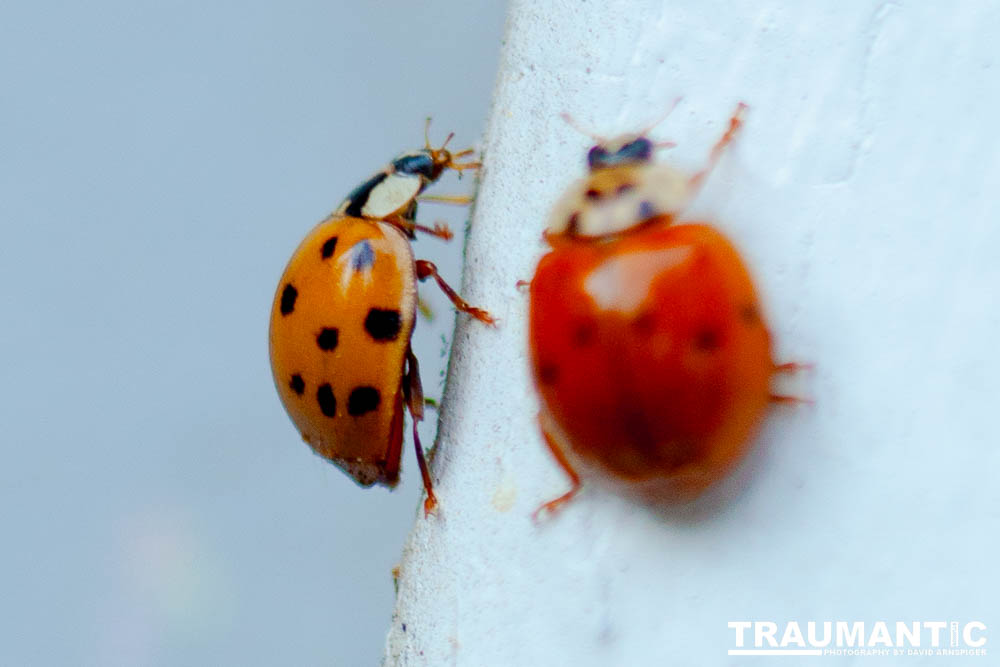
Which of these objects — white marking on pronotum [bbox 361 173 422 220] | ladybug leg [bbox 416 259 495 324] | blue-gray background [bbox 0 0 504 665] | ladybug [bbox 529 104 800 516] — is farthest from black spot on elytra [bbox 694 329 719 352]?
blue-gray background [bbox 0 0 504 665]

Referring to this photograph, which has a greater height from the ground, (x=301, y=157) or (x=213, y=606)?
(x=301, y=157)

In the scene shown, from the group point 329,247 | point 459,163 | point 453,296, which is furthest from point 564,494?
point 459,163

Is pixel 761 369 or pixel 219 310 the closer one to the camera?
pixel 761 369

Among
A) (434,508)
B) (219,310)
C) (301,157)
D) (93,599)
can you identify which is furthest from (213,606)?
(434,508)

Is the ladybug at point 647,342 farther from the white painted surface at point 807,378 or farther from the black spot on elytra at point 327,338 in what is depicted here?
the black spot on elytra at point 327,338

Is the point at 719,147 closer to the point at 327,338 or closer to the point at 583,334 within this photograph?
the point at 583,334

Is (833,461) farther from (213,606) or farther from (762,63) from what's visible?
(213,606)

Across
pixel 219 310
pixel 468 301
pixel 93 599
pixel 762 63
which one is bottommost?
pixel 93 599
